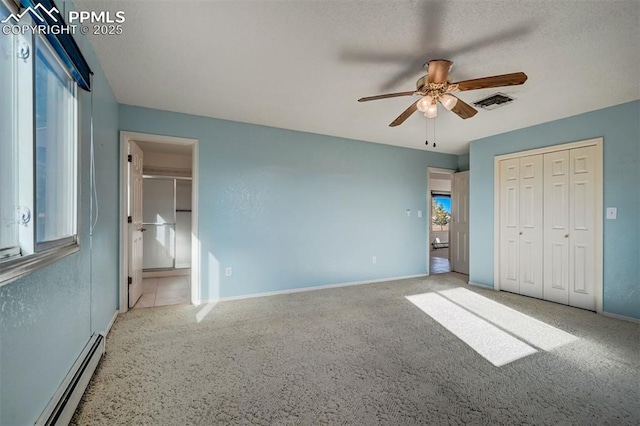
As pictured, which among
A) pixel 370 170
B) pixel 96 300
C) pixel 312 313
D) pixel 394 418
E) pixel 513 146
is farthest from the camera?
pixel 370 170

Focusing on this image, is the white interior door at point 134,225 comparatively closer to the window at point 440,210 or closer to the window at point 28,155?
the window at point 28,155

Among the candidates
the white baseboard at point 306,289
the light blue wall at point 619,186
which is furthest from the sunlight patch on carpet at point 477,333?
the light blue wall at point 619,186

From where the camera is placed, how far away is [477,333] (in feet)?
8.56

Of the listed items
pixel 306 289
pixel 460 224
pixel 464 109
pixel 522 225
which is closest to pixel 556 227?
pixel 522 225

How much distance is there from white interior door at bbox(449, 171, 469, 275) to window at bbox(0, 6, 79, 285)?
18.3 ft

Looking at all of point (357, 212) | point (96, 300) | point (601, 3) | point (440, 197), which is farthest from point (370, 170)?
point (440, 197)

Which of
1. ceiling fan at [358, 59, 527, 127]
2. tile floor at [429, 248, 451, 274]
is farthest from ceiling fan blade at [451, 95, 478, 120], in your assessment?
tile floor at [429, 248, 451, 274]

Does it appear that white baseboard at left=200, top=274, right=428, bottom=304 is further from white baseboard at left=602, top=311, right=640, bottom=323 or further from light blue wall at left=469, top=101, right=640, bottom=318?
light blue wall at left=469, top=101, right=640, bottom=318

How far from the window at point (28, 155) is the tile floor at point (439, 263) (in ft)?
17.9

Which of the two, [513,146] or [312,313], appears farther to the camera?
[513,146]

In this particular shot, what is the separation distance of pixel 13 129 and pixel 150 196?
452cm

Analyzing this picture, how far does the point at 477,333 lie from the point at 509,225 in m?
2.14

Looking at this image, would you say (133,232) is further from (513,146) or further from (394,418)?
(513,146)

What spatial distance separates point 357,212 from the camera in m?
4.49
